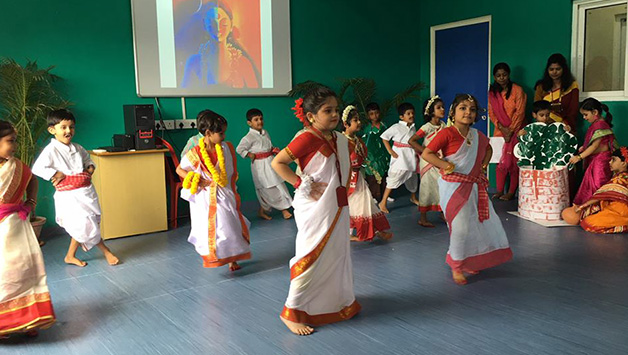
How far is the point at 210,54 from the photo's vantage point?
6.34 m

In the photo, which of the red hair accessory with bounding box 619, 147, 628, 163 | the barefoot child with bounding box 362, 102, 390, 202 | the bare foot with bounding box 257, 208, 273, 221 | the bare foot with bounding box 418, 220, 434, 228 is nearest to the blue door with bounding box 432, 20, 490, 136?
the barefoot child with bounding box 362, 102, 390, 202

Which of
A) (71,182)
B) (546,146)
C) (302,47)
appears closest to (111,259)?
(71,182)

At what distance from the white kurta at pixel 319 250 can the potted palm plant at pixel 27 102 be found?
3.31 metres

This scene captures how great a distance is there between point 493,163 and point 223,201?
4.64 m

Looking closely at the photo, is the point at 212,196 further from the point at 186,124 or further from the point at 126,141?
the point at 186,124

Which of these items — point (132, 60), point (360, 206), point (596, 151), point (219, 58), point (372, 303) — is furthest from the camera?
point (219, 58)

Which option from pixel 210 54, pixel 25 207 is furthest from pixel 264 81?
pixel 25 207

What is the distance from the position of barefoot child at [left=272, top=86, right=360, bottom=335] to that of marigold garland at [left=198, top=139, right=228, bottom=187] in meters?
1.16

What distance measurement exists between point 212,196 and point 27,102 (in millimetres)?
2426

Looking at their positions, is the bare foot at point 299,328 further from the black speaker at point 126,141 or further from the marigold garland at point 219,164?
the black speaker at point 126,141

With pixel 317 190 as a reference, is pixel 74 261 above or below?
below

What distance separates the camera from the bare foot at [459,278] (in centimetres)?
372

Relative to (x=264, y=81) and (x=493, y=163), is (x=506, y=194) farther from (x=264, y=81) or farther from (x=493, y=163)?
(x=264, y=81)

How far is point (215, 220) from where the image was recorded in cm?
404
